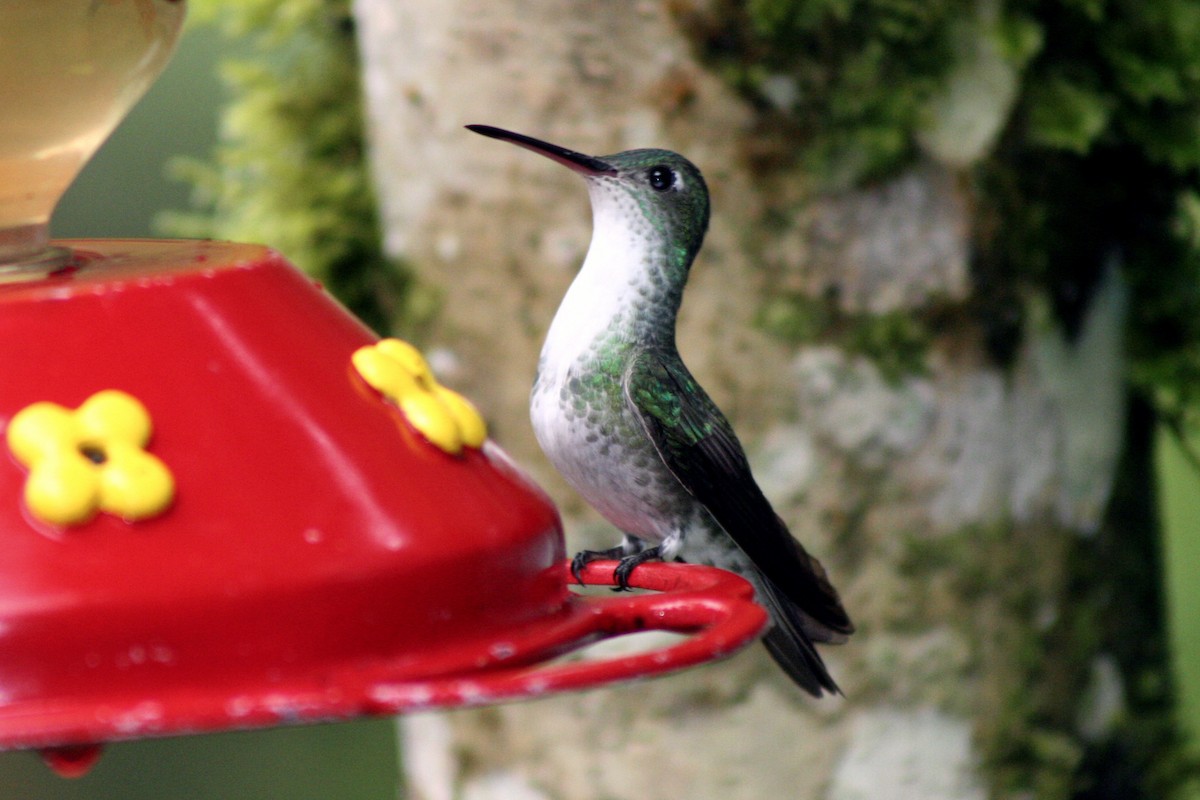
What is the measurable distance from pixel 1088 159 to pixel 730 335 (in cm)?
85

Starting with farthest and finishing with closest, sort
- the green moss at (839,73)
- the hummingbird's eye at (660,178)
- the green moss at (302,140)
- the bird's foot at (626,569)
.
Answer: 1. the green moss at (302,140)
2. the green moss at (839,73)
3. the hummingbird's eye at (660,178)
4. the bird's foot at (626,569)

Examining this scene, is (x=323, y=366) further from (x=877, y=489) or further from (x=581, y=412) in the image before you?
(x=877, y=489)

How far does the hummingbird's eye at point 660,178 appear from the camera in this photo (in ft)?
5.77

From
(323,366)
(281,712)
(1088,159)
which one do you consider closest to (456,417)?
(323,366)

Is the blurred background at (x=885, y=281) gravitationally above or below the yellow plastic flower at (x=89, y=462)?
below

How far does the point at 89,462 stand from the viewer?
1.14 meters

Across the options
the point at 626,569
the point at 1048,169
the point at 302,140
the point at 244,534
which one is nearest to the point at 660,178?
the point at 626,569

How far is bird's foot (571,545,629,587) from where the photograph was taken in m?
1.74

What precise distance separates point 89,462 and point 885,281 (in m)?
1.68

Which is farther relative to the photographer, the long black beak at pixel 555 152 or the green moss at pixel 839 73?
the green moss at pixel 839 73

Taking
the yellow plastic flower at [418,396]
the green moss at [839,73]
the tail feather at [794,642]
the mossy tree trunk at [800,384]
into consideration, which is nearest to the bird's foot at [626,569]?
the tail feather at [794,642]

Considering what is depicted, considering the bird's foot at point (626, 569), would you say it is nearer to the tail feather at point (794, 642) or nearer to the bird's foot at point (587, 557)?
the bird's foot at point (587, 557)

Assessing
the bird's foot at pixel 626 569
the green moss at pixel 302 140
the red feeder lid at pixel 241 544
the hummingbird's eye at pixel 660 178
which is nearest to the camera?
the red feeder lid at pixel 241 544

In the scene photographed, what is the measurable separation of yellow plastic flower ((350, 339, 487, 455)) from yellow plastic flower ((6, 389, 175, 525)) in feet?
0.81
